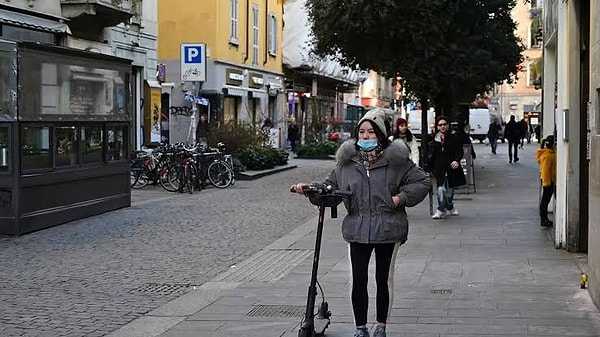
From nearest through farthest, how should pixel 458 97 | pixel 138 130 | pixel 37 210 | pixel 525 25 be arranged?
pixel 37 210, pixel 458 97, pixel 138 130, pixel 525 25

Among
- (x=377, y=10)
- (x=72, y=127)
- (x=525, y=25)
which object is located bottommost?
(x=72, y=127)

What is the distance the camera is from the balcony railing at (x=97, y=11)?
76.4 ft

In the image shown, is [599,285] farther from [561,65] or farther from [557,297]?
[561,65]

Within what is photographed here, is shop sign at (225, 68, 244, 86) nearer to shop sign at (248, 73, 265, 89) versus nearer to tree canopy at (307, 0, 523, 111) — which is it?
shop sign at (248, 73, 265, 89)

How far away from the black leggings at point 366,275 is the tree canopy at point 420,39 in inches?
613

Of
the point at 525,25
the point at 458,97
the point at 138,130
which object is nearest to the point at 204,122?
the point at 138,130

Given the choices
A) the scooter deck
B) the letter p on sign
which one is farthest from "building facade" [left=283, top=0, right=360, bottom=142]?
the scooter deck

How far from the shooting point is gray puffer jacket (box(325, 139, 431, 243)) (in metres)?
6.12

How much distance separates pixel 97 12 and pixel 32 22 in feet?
8.46

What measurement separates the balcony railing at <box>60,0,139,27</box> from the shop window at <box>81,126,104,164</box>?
884cm

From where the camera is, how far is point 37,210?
1321cm

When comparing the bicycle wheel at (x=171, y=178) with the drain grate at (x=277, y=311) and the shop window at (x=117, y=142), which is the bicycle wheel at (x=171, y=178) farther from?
the drain grate at (x=277, y=311)

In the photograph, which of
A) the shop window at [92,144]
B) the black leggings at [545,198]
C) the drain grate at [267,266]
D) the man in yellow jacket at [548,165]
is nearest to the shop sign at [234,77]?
the shop window at [92,144]

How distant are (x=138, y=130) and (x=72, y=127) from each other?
44.0 feet
